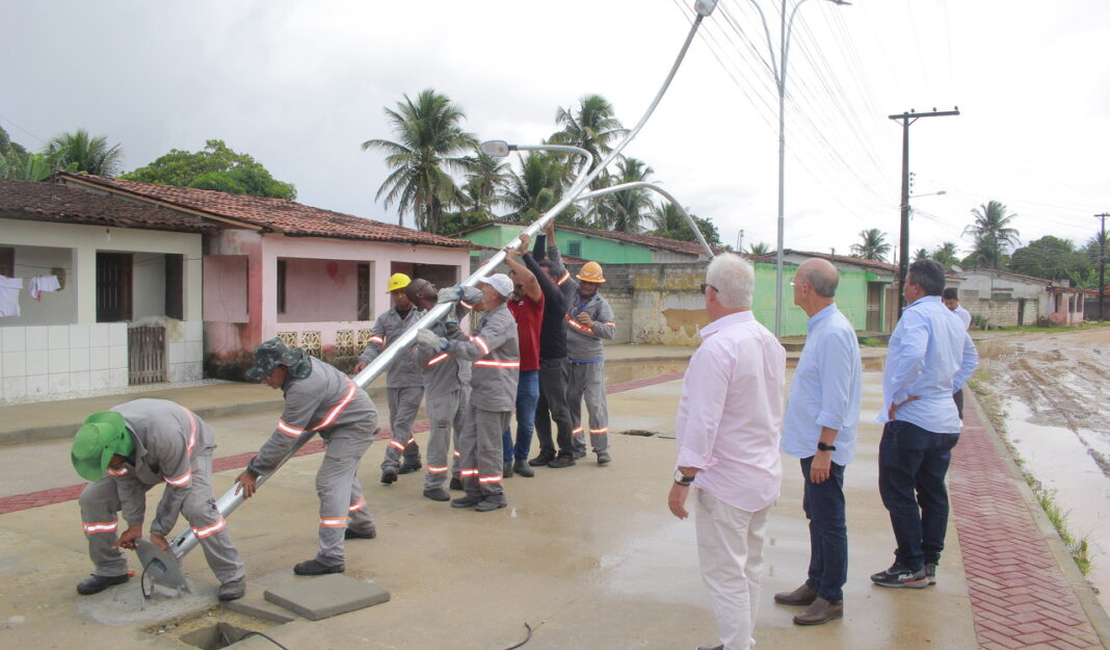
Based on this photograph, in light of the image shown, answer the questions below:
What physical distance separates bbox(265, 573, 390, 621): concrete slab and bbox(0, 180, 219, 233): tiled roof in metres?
9.70

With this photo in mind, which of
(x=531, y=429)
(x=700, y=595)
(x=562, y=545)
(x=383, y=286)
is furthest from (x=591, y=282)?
Result: (x=383, y=286)

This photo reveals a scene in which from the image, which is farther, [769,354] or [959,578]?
[959,578]

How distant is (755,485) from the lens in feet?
11.2

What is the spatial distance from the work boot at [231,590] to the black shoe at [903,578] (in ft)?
11.4

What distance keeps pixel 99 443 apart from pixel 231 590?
3.42ft

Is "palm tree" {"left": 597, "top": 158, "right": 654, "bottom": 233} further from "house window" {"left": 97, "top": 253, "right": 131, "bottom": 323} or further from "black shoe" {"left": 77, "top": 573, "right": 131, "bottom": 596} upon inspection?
"black shoe" {"left": 77, "top": 573, "right": 131, "bottom": 596}

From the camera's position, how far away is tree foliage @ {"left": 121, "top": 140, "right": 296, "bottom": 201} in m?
34.0

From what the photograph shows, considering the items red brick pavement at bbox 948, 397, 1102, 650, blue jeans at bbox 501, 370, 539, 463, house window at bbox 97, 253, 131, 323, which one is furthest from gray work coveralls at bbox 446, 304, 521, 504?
house window at bbox 97, 253, 131, 323

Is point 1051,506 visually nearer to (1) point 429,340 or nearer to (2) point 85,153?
(1) point 429,340

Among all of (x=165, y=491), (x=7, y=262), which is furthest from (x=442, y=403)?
(x=7, y=262)

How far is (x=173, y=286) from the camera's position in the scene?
50.2ft

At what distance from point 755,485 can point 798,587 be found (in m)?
1.49

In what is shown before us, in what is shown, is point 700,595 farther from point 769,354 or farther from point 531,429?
point 531,429

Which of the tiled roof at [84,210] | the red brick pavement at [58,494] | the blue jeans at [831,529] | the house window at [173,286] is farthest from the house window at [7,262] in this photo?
the blue jeans at [831,529]
